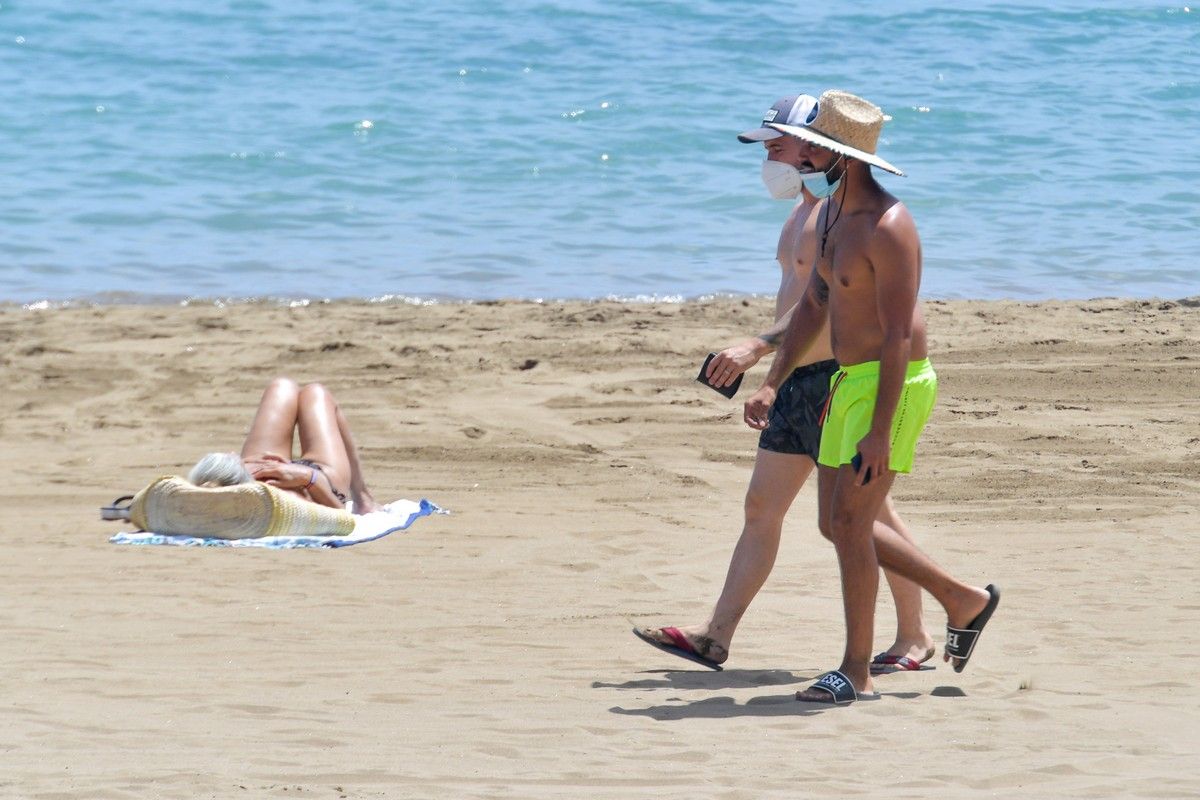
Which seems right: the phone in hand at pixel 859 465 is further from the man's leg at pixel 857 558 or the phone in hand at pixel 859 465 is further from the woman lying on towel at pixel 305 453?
the woman lying on towel at pixel 305 453

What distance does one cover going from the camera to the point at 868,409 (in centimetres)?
436

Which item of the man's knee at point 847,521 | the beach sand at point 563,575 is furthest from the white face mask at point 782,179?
the beach sand at point 563,575

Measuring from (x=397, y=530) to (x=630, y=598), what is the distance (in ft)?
4.60

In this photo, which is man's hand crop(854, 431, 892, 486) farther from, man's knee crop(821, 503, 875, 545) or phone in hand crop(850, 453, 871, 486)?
man's knee crop(821, 503, 875, 545)

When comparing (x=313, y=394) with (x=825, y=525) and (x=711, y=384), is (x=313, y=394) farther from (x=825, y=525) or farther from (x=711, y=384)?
(x=825, y=525)

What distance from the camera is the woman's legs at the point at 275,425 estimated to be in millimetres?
7195

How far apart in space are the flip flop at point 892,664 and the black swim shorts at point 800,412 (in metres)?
0.67

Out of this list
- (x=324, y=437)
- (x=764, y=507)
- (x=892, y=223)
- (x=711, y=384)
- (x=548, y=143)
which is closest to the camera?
(x=892, y=223)

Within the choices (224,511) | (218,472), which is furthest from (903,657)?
(218,472)

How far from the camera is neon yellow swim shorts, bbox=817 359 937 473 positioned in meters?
4.36

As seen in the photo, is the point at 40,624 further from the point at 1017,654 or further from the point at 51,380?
the point at 51,380

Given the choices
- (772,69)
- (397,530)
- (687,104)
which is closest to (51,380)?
(397,530)

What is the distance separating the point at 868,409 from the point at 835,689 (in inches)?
30.3

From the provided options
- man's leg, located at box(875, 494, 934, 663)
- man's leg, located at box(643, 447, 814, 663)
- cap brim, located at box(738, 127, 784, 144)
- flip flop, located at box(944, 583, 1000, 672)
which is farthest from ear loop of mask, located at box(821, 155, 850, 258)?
flip flop, located at box(944, 583, 1000, 672)
